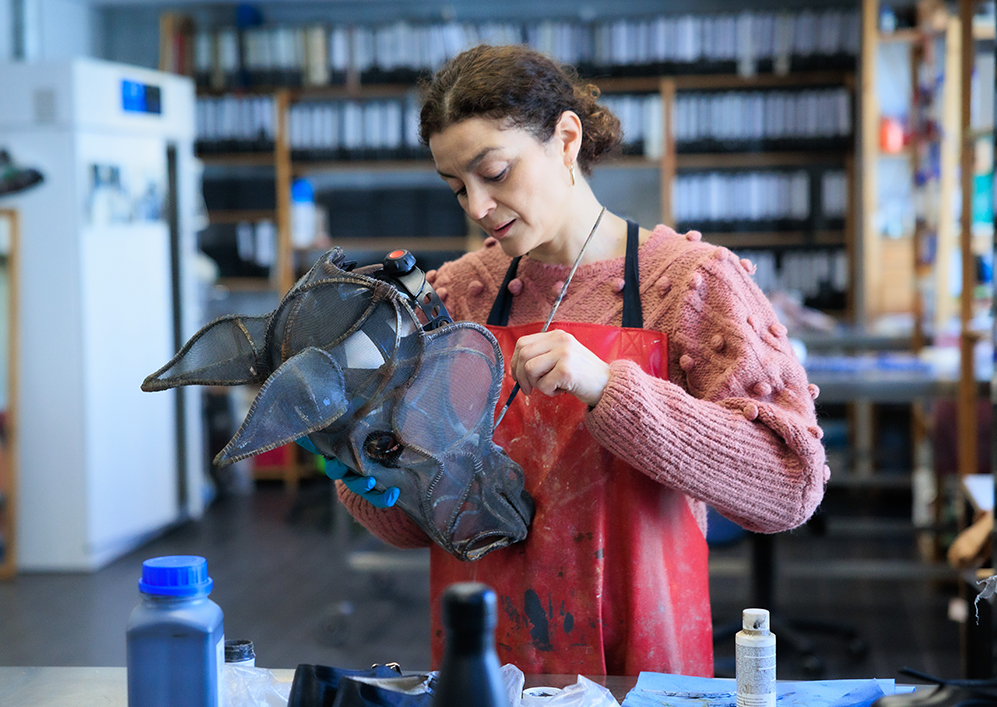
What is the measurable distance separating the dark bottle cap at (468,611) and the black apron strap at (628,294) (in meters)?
0.67

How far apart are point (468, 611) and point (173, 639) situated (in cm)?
35

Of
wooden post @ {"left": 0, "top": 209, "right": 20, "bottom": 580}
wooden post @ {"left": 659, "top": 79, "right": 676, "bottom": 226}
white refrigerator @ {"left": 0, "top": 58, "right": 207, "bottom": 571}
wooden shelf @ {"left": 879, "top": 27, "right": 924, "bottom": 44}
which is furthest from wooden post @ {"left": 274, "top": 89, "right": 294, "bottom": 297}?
wooden shelf @ {"left": 879, "top": 27, "right": 924, "bottom": 44}

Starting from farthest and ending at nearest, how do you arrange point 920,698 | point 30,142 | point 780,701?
1. point 30,142
2. point 780,701
3. point 920,698

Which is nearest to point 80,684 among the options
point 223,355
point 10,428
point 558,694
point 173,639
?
point 173,639

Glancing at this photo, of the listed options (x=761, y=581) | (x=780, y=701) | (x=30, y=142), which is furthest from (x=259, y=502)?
(x=780, y=701)

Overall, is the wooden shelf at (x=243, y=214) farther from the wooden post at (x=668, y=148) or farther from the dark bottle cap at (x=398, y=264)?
the dark bottle cap at (x=398, y=264)

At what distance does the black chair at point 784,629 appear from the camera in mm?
2924

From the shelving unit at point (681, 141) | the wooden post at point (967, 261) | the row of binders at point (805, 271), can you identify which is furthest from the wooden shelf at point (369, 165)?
the wooden post at point (967, 261)

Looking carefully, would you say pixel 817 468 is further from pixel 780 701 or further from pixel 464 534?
pixel 464 534

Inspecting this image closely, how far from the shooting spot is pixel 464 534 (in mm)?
1173

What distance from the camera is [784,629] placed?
3010 millimetres

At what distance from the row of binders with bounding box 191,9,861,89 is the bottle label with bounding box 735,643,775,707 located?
4603mm

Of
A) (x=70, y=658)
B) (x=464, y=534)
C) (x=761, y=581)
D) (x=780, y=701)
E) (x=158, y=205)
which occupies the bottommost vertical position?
(x=70, y=658)

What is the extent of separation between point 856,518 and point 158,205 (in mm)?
3493
